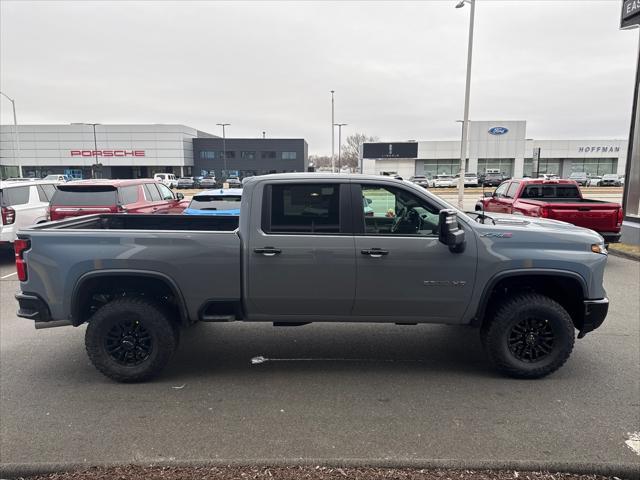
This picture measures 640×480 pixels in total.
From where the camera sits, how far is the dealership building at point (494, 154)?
6197 cm

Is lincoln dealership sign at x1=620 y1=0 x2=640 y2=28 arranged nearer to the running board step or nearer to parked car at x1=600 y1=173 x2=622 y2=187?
the running board step

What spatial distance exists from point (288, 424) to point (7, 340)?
397 centimetres

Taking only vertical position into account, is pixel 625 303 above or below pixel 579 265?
below

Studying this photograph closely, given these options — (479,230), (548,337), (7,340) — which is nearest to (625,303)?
(548,337)

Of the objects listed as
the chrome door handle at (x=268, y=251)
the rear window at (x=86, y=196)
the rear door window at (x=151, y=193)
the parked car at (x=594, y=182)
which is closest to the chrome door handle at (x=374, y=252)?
the chrome door handle at (x=268, y=251)

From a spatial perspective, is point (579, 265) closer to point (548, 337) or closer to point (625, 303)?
point (548, 337)

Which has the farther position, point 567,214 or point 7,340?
point 567,214

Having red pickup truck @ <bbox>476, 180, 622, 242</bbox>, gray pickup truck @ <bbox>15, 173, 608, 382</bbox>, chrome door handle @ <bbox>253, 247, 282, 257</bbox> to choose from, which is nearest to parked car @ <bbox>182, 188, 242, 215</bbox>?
gray pickup truck @ <bbox>15, 173, 608, 382</bbox>

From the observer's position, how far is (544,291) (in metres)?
4.33

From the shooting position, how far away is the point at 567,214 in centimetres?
896

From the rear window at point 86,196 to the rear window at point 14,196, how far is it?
4.42 ft

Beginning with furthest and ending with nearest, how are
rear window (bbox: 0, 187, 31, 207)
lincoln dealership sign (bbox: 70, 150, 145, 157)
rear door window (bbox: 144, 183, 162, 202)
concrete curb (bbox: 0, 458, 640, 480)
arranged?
lincoln dealership sign (bbox: 70, 150, 145, 157) → rear door window (bbox: 144, 183, 162, 202) → rear window (bbox: 0, 187, 31, 207) → concrete curb (bbox: 0, 458, 640, 480)

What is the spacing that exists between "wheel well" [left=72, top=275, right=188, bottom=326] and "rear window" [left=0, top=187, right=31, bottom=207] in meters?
7.07

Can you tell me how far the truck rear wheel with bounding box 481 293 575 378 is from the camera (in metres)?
4.03
